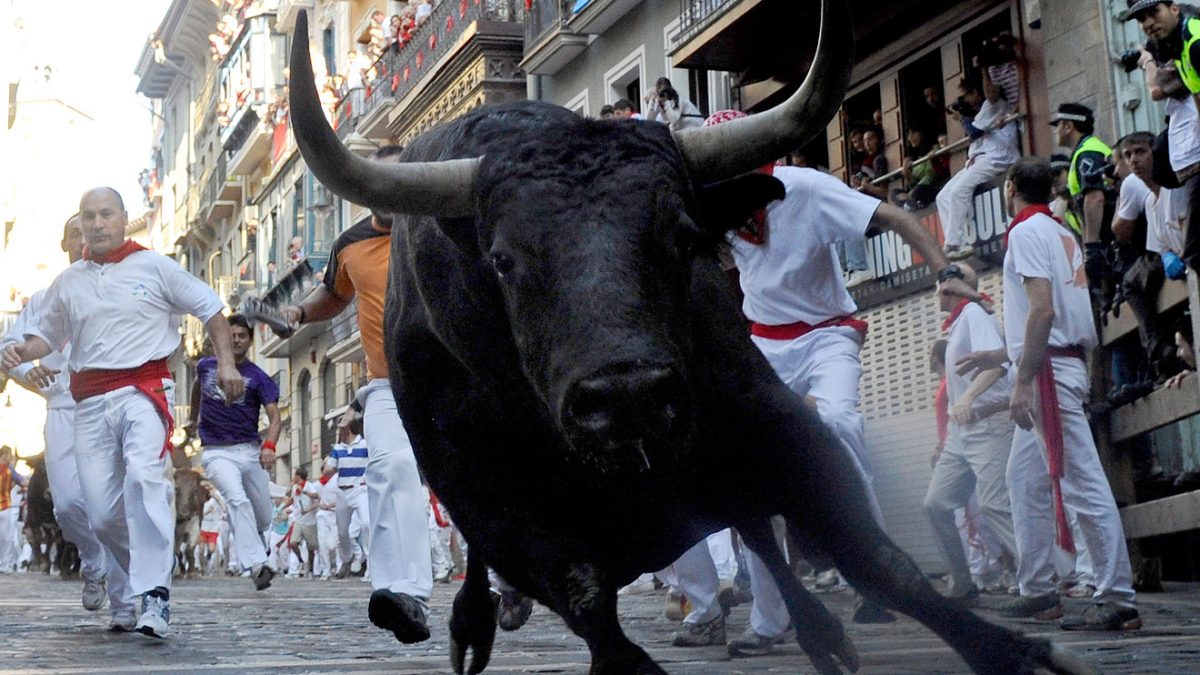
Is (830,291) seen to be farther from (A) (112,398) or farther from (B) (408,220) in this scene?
(A) (112,398)

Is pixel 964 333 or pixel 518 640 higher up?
pixel 964 333

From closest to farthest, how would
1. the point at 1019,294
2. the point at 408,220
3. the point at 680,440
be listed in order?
the point at 680,440 < the point at 408,220 < the point at 1019,294

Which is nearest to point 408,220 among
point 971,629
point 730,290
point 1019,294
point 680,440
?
point 730,290

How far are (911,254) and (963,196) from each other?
1041 millimetres

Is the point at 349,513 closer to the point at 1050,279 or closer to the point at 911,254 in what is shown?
the point at 911,254

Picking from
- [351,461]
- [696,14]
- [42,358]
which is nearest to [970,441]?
[42,358]

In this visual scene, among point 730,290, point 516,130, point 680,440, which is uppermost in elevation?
point 516,130

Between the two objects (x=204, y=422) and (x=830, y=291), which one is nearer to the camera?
(x=830, y=291)

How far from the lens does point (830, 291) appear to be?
A: 6633 millimetres

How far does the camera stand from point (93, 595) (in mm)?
11227

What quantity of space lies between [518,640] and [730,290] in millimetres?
3304

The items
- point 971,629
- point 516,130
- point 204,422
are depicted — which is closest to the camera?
point 971,629

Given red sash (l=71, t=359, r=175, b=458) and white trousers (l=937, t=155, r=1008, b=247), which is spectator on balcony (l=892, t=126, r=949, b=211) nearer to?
white trousers (l=937, t=155, r=1008, b=247)

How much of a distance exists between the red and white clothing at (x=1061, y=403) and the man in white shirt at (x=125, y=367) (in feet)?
11.6
